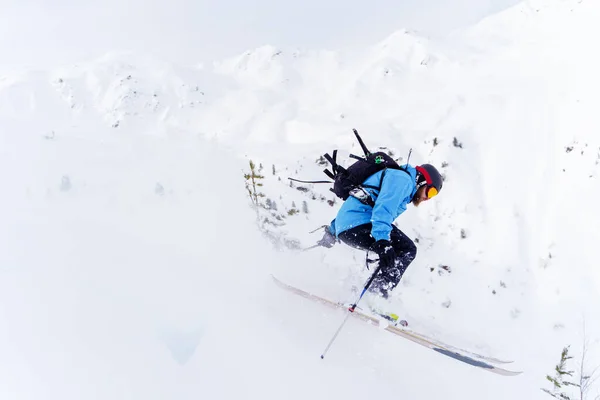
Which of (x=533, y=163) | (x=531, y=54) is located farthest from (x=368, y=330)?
(x=531, y=54)

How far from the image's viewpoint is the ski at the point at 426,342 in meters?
4.11

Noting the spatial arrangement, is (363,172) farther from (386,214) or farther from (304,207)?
(304,207)

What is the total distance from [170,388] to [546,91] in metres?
13.3

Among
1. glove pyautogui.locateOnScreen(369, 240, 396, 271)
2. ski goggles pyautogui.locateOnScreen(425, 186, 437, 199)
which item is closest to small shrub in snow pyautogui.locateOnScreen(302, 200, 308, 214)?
glove pyautogui.locateOnScreen(369, 240, 396, 271)

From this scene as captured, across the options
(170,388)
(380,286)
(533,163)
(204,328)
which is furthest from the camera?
(533,163)

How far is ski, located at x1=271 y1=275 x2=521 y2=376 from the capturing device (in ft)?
13.5

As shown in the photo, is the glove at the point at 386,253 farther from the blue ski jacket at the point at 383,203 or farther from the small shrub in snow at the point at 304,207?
the small shrub in snow at the point at 304,207

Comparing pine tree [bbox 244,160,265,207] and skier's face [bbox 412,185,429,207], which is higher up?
skier's face [bbox 412,185,429,207]

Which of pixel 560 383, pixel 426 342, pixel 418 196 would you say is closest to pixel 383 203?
pixel 418 196

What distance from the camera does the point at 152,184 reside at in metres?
5.77

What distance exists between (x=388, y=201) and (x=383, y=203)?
61mm

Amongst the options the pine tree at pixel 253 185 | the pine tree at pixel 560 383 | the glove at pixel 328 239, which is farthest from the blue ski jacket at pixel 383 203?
the pine tree at pixel 560 383

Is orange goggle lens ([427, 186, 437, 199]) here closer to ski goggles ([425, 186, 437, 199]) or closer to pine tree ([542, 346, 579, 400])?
ski goggles ([425, 186, 437, 199])

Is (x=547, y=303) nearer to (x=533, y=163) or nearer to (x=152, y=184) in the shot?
(x=533, y=163)
